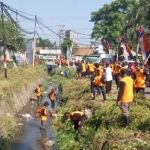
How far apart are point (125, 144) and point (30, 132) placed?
7.88 metres

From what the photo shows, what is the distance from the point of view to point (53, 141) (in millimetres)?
14203

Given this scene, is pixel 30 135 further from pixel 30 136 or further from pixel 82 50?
pixel 82 50

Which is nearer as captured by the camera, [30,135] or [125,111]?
[125,111]

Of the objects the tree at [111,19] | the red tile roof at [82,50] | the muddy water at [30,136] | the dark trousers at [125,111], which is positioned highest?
the tree at [111,19]

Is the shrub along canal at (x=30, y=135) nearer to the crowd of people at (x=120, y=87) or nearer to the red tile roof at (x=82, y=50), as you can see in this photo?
the crowd of people at (x=120, y=87)

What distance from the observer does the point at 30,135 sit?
15.8m

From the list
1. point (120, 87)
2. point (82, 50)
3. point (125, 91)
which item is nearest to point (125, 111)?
point (125, 91)

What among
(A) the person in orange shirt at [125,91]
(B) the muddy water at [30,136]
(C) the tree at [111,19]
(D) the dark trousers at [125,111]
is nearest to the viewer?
(A) the person in orange shirt at [125,91]

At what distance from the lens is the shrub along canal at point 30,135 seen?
13781mm

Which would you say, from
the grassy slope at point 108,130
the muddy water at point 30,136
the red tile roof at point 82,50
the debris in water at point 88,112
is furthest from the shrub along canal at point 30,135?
the red tile roof at point 82,50

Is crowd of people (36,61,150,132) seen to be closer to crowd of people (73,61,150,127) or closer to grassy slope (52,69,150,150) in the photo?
crowd of people (73,61,150,127)

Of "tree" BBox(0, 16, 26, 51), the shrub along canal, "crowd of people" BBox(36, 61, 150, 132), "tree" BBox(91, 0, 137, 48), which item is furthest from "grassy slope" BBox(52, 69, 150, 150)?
"tree" BBox(91, 0, 137, 48)

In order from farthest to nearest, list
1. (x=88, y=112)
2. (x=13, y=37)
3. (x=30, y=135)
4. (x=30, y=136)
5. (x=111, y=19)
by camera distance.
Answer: (x=111, y=19) < (x=13, y=37) < (x=30, y=135) < (x=30, y=136) < (x=88, y=112)

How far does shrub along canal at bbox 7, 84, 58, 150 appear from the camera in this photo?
1378cm
